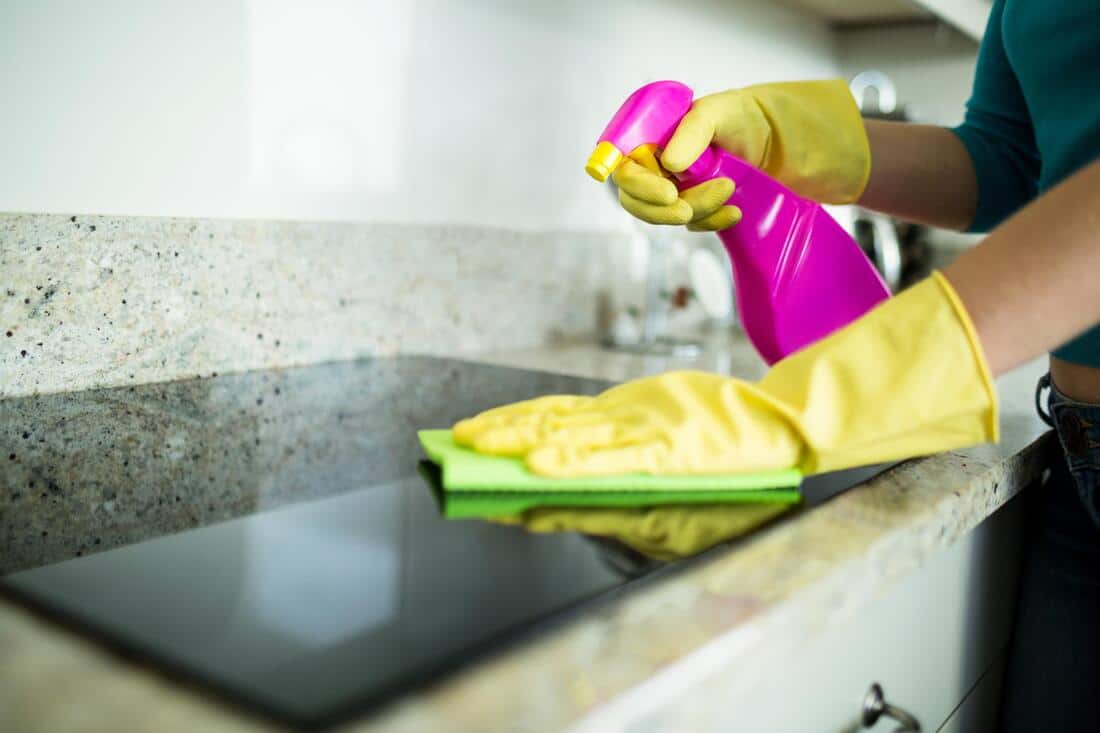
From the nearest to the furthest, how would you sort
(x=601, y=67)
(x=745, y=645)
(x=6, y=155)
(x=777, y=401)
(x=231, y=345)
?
1. (x=745, y=645)
2. (x=777, y=401)
3. (x=6, y=155)
4. (x=231, y=345)
5. (x=601, y=67)

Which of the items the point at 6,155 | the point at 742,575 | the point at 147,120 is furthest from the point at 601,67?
the point at 742,575

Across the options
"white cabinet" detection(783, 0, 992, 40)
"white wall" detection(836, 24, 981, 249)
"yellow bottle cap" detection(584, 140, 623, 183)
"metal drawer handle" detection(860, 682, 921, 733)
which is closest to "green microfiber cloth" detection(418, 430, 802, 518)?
"metal drawer handle" detection(860, 682, 921, 733)

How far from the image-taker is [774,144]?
840 millimetres

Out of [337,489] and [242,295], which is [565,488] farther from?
[242,295]

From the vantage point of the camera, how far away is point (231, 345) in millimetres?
949

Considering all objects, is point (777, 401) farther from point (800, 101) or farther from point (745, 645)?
point (800, 101)

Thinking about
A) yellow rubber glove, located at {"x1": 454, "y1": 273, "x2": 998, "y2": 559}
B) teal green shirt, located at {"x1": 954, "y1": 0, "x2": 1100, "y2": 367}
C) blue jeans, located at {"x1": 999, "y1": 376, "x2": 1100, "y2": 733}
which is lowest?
blue jeans, located at {"x1": 999, "y1": 376, "x2": 1100, "y2": 733}

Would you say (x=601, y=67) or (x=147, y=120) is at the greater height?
(x=601, y=67)

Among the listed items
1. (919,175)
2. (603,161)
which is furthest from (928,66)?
(603,161)

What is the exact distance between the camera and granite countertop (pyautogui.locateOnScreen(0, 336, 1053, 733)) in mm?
289

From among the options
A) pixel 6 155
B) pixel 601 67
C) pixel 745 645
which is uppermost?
pixel 601 67

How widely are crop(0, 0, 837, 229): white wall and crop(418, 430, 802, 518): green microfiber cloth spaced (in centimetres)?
53

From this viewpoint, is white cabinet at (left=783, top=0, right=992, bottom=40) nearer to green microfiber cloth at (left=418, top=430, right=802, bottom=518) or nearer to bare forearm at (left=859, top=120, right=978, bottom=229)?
bare forearm at (left=859, top=120, right=978, bottom=229)

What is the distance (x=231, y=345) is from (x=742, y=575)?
0.70 meters
